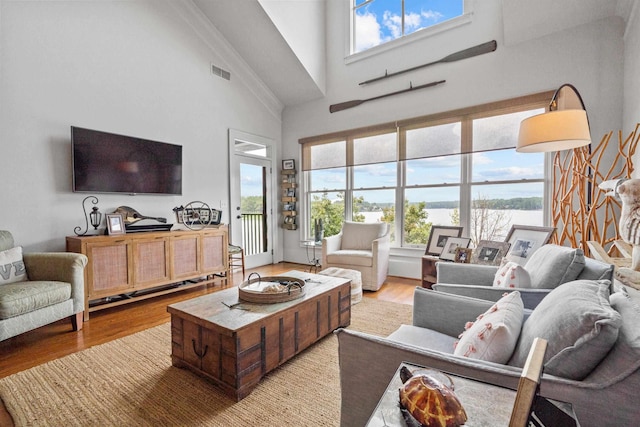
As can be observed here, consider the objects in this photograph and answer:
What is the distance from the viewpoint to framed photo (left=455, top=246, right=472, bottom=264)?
2.99 metres

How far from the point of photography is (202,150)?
167 inches

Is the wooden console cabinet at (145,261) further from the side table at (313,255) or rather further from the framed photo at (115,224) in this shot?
the side table at (313,255)

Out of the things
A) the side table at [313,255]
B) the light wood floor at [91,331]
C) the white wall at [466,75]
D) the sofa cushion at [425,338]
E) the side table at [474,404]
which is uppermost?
the white wall at [466,75]

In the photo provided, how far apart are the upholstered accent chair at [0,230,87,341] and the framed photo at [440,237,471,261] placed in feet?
11.3

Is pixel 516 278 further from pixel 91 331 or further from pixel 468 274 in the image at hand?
pixel 91 331

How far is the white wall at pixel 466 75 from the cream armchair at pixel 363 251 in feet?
1.84

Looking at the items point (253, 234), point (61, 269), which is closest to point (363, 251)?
point (253, 234)

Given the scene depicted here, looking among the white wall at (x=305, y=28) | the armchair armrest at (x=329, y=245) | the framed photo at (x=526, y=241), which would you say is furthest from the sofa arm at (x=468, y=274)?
the white wall at (x=305, y=28)

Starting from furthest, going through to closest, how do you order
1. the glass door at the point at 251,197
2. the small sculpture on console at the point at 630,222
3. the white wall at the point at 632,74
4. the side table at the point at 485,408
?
the glass door at the point at 251,197, the white wall at the point at 632,74, the small sculpture on console at the point at 630,222, the side table at the point at 485,408

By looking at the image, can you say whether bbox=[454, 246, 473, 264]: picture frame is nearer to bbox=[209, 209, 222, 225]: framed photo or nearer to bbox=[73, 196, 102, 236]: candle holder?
bbox=[209, 209, 222, 225]: framed photo

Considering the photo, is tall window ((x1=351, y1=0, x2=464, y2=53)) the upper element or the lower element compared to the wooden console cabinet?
upper

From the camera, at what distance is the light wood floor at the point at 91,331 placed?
2068 millimetres

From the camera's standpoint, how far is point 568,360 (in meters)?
0.77

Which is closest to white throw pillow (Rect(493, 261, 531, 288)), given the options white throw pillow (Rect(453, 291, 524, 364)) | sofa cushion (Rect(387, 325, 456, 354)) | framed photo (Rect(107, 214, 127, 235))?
sofa cushion (Rect(387, 325, 456, 354))
